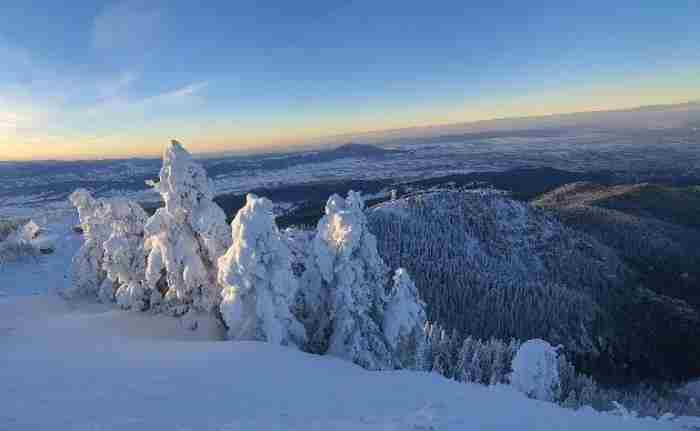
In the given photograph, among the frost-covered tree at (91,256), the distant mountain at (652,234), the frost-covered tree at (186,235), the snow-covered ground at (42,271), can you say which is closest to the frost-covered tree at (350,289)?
the frost-covered tree at (186,235)

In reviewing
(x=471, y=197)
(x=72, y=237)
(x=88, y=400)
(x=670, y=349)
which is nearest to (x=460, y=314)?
(x=670, y=349)

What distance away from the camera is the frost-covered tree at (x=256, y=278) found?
23.8 meters

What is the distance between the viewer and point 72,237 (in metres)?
94.3

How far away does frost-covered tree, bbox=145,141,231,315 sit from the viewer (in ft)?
90.8

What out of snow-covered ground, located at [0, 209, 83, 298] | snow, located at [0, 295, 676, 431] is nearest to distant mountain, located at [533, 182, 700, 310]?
snow, located at [0, 295, 676, 431]

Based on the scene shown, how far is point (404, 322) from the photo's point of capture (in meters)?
27.1

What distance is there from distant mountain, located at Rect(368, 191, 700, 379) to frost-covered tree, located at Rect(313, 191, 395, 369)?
7263 cm

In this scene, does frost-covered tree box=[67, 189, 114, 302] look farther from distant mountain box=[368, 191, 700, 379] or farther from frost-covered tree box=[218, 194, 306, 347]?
distant mountain box=[368, 191, 700, 379]

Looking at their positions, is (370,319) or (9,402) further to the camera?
(370,319)

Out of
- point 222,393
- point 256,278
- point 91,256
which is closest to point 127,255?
point 91,256

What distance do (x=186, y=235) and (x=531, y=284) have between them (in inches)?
4157

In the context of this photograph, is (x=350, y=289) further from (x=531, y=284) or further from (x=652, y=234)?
(x=652, y=234)

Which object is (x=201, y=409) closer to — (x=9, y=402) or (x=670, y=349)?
(x=9, y=402)

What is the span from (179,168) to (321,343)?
1432 centimetres
